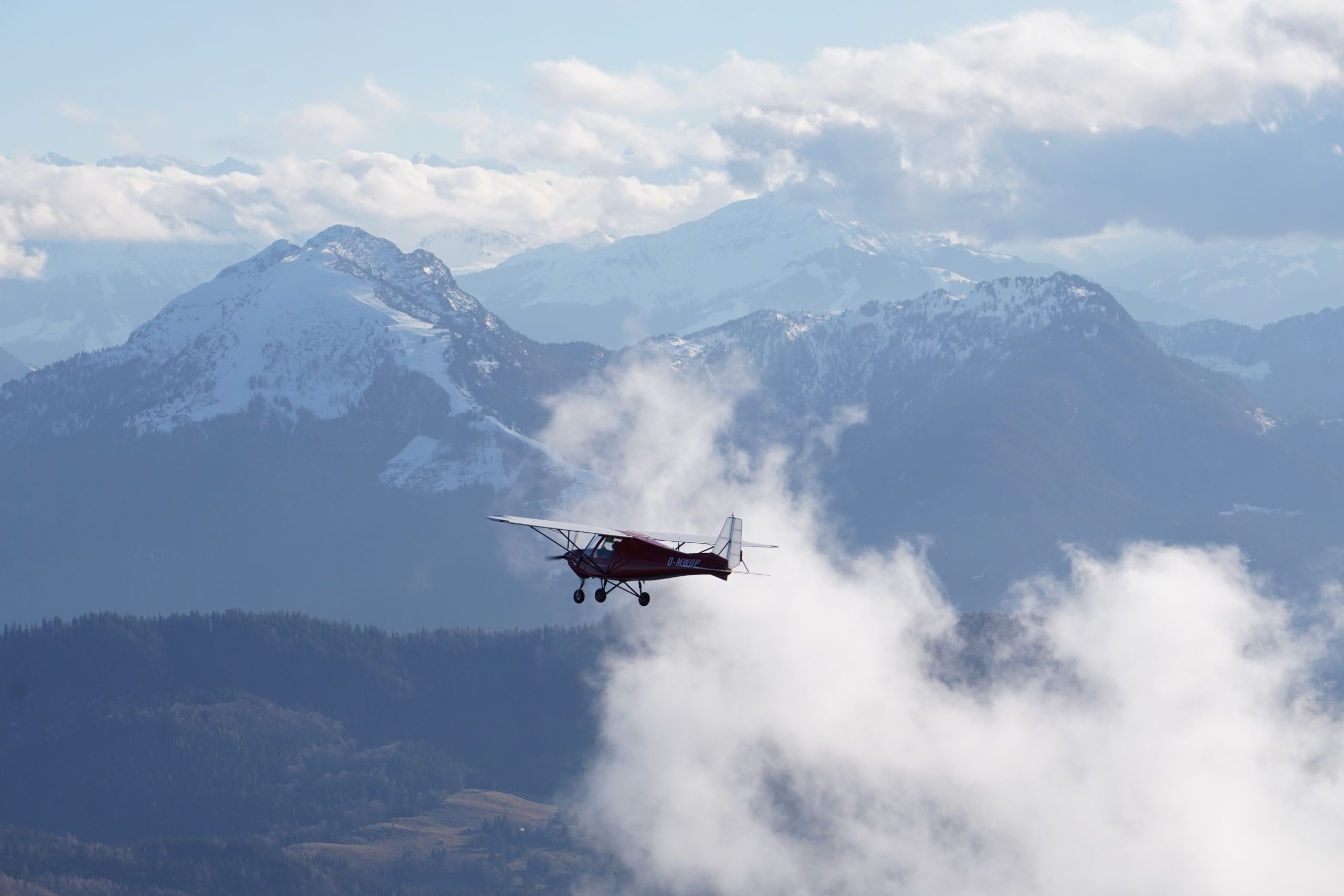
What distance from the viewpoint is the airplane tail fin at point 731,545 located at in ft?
606

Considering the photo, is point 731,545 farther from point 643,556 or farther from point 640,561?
point 640,561

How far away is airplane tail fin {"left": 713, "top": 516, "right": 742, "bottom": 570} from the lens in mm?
184750

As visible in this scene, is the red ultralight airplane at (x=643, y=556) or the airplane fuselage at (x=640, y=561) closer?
the red ultralight airplane at (x=643, y=556)

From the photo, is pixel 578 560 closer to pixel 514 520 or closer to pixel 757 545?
pixel 514 520

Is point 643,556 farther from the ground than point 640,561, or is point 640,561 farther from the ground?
point 643,556

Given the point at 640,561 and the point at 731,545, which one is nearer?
the point at 731,545

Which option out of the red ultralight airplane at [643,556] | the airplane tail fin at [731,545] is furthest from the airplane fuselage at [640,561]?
the airplane tail fin at [731,545]

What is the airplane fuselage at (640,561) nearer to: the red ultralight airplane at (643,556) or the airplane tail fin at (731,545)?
the red ultralight airplane at (643,556)

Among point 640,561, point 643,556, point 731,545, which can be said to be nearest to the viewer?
point 731,545

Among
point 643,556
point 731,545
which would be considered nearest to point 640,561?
point 643,556

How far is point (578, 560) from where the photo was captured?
188000 millimetres

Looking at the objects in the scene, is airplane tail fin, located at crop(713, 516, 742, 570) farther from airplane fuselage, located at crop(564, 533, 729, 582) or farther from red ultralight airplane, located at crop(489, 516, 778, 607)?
airplane fuselage, located at crop(564, 533, 729, 582)

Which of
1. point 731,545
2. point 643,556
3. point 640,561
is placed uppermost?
point 731,545

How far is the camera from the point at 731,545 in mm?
185625
